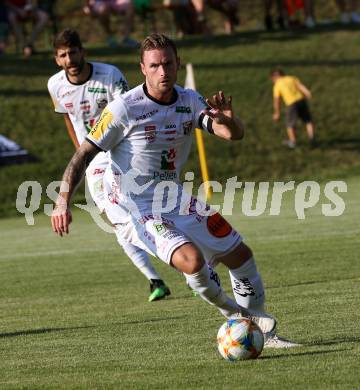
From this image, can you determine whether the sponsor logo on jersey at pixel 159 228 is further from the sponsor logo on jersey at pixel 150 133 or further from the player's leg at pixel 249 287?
the sponsor logo on jersey at pixel 150 133

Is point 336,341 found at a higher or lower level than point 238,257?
lower

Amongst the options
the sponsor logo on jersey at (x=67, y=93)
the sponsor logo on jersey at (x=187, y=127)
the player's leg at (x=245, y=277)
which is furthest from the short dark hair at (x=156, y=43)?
the sponsor logo on jersey at (x=67, y=93)

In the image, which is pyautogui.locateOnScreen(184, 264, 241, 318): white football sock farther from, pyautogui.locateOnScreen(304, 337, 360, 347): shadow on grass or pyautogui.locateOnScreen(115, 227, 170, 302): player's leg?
pyautogui.locateOnScreen(115, 227, 170, 302): player's leg

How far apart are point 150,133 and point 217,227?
2.71 feet

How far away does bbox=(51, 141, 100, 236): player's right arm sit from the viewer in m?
7.46

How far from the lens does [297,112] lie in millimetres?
28203

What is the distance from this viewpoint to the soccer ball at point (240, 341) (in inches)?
284

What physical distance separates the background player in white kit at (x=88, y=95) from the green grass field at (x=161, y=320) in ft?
1.41

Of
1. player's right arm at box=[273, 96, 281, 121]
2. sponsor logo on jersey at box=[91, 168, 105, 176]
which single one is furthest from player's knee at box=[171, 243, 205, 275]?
player's right arm at box=[273, 96, 281, 121]

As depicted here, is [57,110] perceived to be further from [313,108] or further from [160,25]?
[160,25]

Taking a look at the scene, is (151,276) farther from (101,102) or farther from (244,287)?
(244,287)

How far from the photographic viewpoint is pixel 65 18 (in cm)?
3603

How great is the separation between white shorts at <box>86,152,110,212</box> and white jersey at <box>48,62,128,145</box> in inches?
19.0

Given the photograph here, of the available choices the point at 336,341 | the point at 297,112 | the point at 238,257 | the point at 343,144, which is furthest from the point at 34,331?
the point at 343,144
